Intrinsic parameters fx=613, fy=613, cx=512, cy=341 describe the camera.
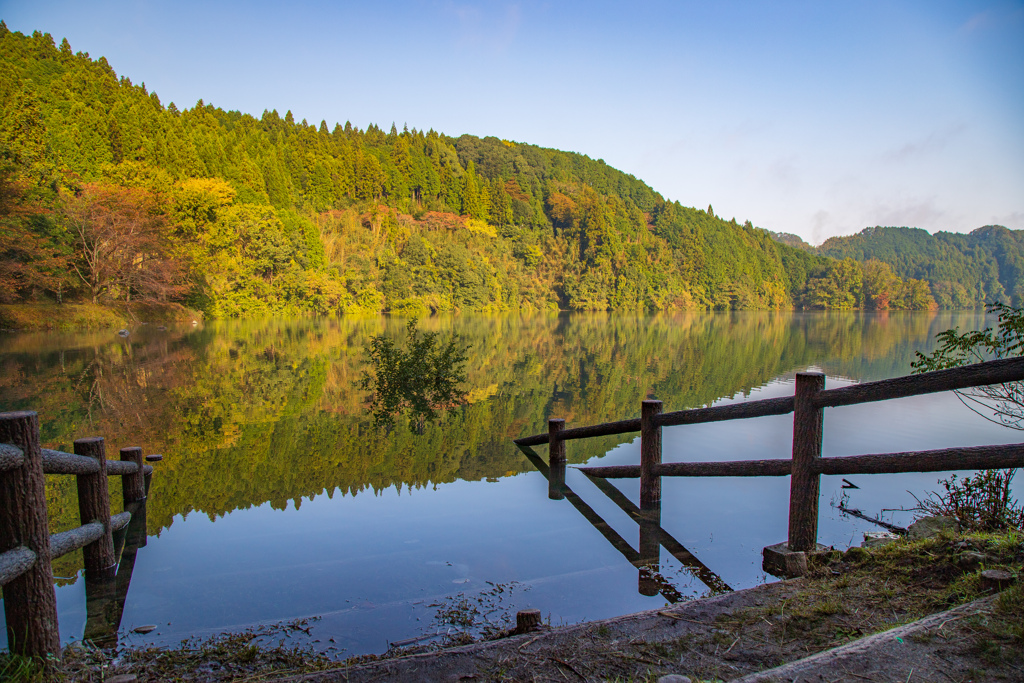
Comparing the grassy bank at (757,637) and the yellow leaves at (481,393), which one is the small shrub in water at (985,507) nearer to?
the grassy bank at (757,637)

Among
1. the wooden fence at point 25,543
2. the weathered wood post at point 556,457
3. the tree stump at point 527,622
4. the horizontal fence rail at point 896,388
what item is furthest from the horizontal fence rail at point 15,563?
the weathered wood post at point 556,457

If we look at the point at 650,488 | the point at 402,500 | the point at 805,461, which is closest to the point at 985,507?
the point at 805,461

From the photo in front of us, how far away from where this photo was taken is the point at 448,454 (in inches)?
347

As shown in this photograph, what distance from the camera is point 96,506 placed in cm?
400

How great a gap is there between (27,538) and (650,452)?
13.3ft

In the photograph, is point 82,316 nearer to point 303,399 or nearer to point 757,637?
point 303,399

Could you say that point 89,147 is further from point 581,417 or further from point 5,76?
point 581,417

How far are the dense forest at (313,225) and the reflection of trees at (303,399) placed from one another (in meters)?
8.29

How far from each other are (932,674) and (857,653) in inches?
9.4

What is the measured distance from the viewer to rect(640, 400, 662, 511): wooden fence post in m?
4.97

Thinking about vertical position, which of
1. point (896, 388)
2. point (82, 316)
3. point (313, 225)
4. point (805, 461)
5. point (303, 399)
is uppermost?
point (313, 225)

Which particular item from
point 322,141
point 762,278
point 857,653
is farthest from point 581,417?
point 762,278

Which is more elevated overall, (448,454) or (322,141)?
(322,141)

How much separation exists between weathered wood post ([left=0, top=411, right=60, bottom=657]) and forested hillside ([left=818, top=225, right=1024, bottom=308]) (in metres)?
130
